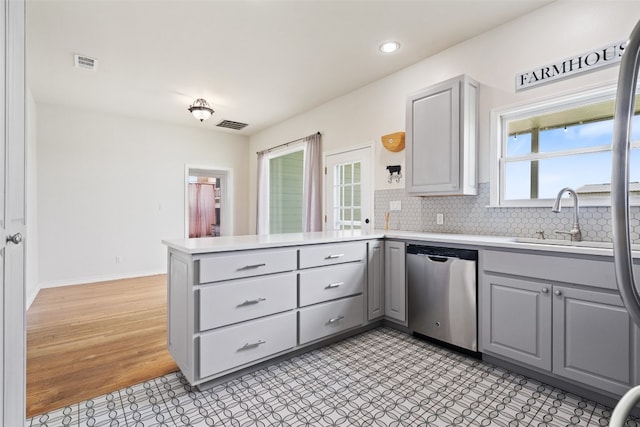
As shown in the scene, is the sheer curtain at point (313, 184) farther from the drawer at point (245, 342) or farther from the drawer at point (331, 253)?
the drawer at point (245, 342)

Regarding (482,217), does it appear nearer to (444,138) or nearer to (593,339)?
(444,138)

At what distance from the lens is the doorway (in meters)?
6.23

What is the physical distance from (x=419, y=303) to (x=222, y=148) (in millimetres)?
5008

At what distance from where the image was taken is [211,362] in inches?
79.0

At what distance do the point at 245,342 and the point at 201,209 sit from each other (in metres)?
4.71

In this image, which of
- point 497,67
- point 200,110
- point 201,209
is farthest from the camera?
point 201,209

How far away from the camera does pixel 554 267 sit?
6.52 feet

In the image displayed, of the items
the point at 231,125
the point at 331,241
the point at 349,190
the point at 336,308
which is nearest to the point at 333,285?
the point at 336,308

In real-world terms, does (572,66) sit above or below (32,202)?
above

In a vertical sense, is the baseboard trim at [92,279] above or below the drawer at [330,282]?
below

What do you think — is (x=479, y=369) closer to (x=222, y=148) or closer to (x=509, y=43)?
(x=509, y=43)

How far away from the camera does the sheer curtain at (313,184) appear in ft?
15.6

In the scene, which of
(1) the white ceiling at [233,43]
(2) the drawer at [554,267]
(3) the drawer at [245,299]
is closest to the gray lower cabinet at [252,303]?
(3) the drawer at [245,299]
